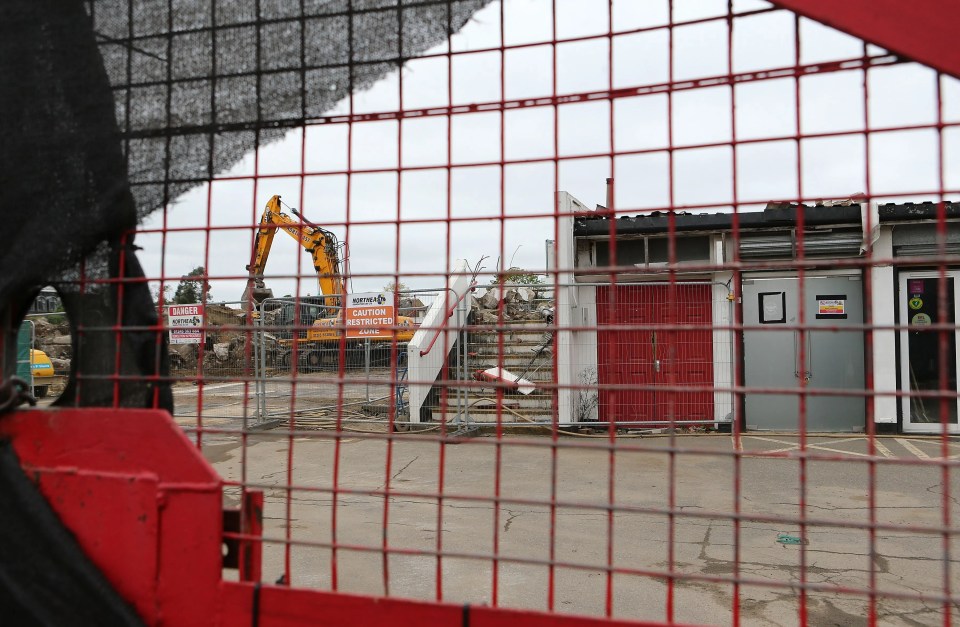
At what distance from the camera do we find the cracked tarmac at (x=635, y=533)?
249 centimetres

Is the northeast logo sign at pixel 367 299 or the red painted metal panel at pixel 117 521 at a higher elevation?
the northeast logo sign at pixel 367 299

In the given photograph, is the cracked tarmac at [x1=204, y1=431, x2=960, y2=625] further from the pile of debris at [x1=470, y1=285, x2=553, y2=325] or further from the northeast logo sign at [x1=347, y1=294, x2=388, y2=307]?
the pile of debris at [x1=470, y1=285, x2=553, y2=325]

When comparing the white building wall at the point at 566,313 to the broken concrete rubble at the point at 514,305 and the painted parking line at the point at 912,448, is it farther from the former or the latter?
the painted parking line at the point at 912,448

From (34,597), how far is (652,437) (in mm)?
8897

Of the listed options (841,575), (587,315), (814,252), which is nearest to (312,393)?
(587,315)

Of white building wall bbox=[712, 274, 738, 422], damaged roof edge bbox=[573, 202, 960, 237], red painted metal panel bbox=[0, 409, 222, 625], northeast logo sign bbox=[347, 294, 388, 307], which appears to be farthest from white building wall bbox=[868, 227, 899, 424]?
red painted metal panel bbox=[0, 409, 222, 625]

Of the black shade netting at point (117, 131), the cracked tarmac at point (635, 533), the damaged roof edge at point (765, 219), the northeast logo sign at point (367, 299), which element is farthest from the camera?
the northeast logo sign at point (367, 299)

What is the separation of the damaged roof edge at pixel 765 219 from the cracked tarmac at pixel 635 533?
12.2 feet

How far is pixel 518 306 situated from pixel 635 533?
7854mm

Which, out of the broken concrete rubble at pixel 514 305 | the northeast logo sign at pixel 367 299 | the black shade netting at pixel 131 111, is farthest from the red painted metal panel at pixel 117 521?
the northeast logo sign at pixel 367 299

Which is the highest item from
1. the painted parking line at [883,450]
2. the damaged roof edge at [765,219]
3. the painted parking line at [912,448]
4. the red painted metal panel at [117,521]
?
the damaged roof edge at [765,219]

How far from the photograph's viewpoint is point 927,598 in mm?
1950

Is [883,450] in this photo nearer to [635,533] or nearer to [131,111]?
[635,533]

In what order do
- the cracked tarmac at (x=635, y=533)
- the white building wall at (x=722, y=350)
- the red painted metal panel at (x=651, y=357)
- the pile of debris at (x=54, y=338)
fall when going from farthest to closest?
the pile of debris at (x=54, y=338)
the red painted metal panel at (x=651, y=357)
the white building wall at (x=722, y=350)
the cracked tarmac at (x=635, y=533)
